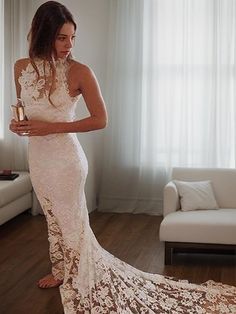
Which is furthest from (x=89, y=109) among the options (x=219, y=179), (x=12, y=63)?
(x=12, y=63)

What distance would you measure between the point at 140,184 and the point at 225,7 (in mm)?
2095

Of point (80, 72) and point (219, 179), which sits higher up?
point (80, 72)

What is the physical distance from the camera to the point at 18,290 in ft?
10.2

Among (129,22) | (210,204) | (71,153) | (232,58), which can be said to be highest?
(129,22)

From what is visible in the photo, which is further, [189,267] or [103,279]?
[189,267]

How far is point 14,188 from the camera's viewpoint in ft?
15.3

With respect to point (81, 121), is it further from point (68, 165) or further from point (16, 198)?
point (16, 198)

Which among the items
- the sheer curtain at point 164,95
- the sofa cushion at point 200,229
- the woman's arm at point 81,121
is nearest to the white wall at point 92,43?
the sheer curtain at point 164,95

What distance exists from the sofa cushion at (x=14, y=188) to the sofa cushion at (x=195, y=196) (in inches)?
63.4

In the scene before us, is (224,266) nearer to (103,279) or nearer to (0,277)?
(103,279)

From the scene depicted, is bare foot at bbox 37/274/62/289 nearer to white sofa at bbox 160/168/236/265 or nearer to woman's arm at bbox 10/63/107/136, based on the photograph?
white sofa at bbox 160/168/236/265

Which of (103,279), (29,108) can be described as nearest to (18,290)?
(103,279)

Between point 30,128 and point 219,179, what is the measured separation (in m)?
2.14

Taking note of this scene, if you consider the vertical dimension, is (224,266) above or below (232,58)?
below
